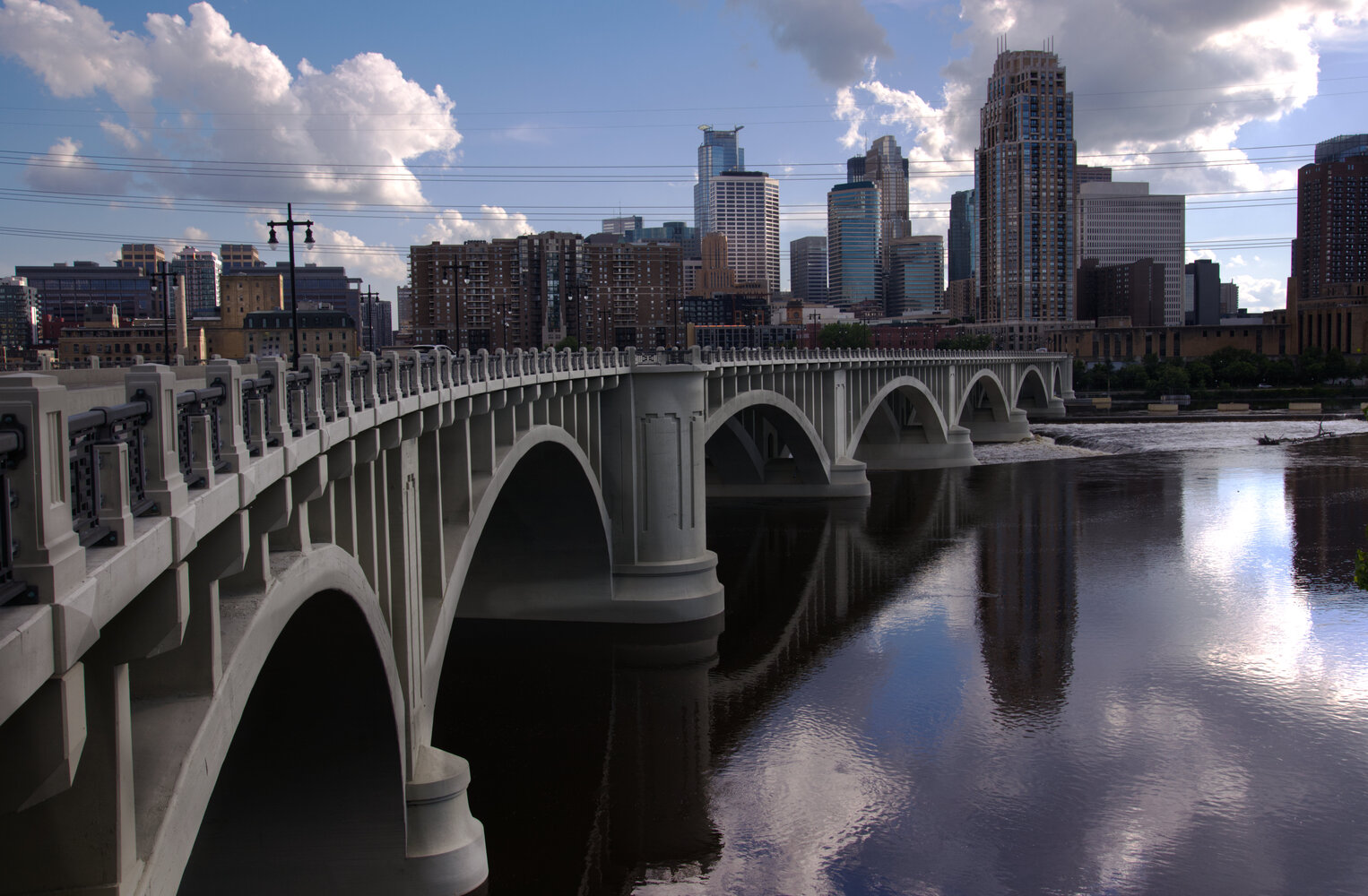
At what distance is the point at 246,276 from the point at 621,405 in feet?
119

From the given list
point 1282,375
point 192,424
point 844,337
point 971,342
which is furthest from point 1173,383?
point 192,424

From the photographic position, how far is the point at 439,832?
15945 mm

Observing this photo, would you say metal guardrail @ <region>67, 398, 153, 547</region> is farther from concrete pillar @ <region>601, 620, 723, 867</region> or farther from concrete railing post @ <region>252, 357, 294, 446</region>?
concrete pillar @ <region>601, 620, 723, 867</region>

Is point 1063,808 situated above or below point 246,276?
below

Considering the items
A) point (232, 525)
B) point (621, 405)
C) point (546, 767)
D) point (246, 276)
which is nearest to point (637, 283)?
point (246, 276)

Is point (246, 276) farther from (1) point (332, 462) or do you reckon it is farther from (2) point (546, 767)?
(1) point (332, 462)

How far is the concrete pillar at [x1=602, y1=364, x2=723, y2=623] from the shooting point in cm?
3173

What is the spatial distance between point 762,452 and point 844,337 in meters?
127

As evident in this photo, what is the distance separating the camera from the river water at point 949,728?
1784 cm

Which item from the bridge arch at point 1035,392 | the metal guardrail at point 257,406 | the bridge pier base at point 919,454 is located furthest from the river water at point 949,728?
the bridge arch at point 1035,392

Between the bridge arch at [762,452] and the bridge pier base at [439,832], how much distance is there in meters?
37.9

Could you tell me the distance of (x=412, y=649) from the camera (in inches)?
630

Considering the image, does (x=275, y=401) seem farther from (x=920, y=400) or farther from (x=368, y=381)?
(x=920, y=400)

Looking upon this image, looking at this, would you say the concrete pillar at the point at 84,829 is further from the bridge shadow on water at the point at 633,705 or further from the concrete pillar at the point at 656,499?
the concrete pillar at the point at 656,499
